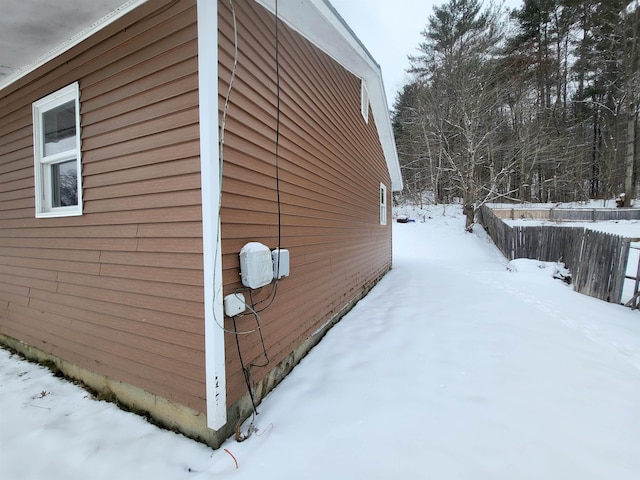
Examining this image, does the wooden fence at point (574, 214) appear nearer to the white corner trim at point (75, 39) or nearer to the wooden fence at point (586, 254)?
the wooden fence at point (586, 254)

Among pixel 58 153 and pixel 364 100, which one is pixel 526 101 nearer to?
pixel 364 100

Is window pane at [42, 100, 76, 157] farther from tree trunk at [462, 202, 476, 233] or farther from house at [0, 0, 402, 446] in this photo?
tree trunk at [462, 202, 476, 233]

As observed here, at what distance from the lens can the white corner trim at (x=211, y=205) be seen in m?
2.04

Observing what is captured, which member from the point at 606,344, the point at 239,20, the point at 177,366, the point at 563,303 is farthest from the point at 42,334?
the point at 563,303

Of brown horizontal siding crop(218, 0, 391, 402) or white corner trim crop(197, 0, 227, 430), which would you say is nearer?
white corner trim crop(197, 0, 227, 430)

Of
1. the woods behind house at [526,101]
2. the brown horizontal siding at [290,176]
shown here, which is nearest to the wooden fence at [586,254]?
the brown horizontal siding at [290,176]

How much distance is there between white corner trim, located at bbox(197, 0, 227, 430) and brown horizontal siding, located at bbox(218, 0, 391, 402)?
0.10 meters

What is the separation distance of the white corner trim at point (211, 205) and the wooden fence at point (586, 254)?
6889 mm

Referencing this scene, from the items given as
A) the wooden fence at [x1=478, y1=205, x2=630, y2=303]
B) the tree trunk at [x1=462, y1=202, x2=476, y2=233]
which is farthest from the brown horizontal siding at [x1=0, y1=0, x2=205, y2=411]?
the tree trunk at [x1=462, y1=202, x2=476, y2=233]

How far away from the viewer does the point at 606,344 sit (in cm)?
377

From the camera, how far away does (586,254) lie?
21.1 ft

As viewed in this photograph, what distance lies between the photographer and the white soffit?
122 inches

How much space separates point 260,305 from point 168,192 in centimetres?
116

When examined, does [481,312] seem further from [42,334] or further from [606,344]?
[42,334]
